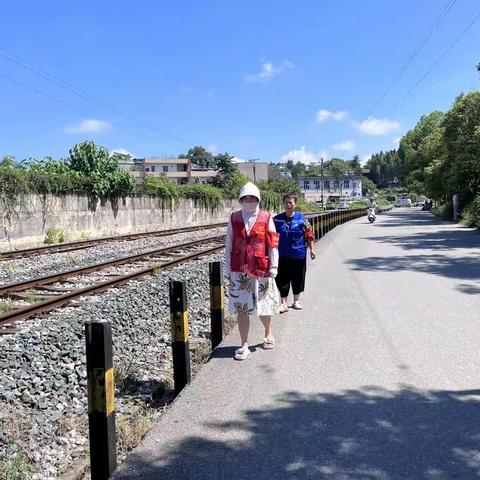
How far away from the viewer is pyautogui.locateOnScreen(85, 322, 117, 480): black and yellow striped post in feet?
11.3

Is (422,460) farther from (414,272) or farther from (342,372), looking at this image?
(414,272)

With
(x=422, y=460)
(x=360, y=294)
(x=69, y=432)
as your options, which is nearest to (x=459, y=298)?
(x=360, y=294)

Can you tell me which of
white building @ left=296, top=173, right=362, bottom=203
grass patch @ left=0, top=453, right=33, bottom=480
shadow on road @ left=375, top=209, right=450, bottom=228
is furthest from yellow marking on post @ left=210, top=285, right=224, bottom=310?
white building @ left=296, top=173, right=362, bottom=203

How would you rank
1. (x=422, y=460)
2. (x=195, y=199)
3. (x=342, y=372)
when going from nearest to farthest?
1. (x=422, y=460)
2. (x=342, y=372)
3. (x=195, y=199)

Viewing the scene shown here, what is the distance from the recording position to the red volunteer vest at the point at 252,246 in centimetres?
563

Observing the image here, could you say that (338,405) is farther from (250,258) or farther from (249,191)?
(249,191)

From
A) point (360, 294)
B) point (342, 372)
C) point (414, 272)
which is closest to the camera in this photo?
point (342, 372)

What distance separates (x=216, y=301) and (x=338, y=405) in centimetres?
227

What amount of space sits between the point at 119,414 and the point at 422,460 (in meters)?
2.58

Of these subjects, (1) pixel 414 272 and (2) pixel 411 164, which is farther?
(2) pixel 411 164

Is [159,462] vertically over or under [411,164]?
under

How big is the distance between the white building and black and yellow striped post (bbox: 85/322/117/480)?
141463 millimetres

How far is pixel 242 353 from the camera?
18.9 feet

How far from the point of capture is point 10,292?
32.2ft
